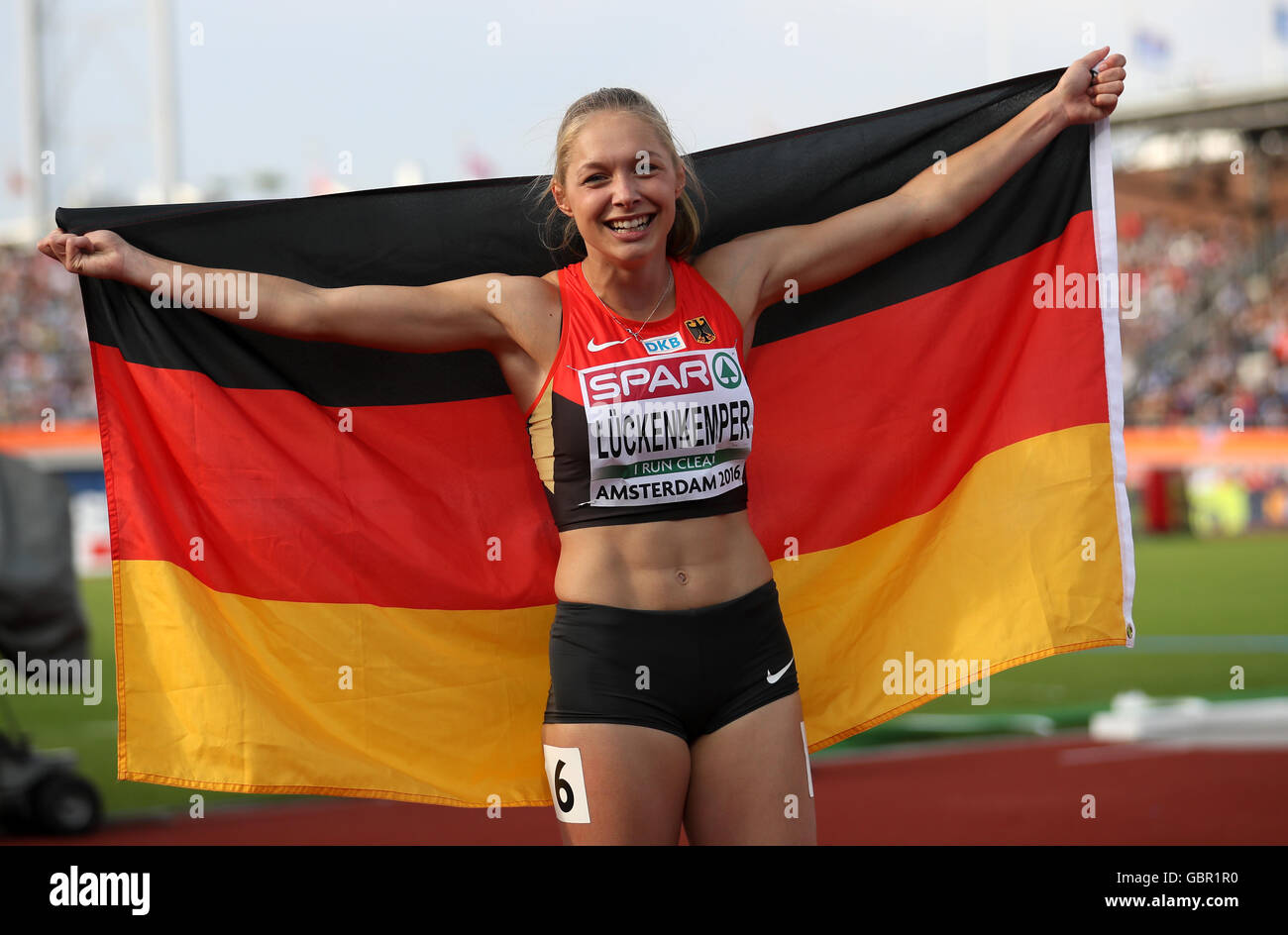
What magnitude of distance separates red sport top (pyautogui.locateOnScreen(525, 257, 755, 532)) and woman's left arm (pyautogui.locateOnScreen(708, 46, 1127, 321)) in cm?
42

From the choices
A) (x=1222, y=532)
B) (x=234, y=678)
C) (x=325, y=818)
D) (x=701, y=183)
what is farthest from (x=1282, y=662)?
(x=1222, y=532)

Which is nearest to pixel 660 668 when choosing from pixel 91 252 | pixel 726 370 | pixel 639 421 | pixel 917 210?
pixel 639 421

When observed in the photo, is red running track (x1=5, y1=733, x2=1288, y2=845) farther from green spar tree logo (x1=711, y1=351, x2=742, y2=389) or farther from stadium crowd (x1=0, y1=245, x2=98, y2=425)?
stadium crowd (x1=0, y1=245, x2=98, y2=425)

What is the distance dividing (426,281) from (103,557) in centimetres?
2213

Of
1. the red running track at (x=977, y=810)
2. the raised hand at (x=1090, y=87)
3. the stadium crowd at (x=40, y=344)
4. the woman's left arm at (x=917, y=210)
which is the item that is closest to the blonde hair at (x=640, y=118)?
the woman's left arm at (x=917, y=210)

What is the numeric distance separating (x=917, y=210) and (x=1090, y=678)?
978 centimetres

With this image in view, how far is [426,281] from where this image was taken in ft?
13.9

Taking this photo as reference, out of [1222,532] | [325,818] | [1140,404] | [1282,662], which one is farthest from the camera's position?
[1140,404]

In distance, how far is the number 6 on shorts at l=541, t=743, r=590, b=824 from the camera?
3.23 m

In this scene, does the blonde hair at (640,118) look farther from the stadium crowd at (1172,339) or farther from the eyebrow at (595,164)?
the stadium crowd at (1172,339)

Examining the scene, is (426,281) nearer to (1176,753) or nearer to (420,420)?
(420,420)

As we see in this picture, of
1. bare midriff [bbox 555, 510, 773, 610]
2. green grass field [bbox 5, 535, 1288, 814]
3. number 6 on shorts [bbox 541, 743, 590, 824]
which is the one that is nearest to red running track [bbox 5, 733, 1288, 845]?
green grass field [bbox 5, 535, 1288, 814]

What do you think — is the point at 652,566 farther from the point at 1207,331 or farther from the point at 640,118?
the point at 1207,331

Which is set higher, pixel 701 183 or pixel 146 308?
pixel 701 183
